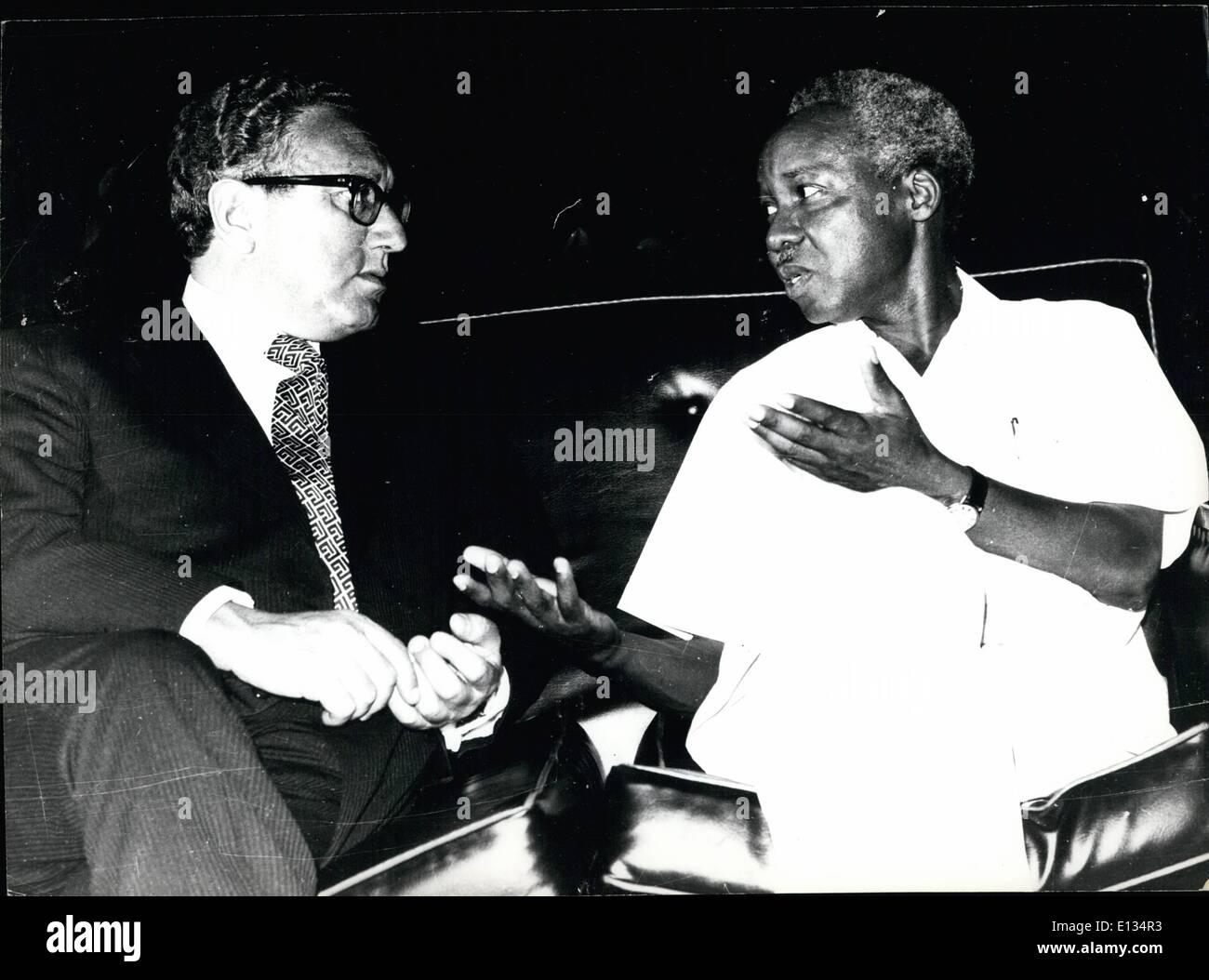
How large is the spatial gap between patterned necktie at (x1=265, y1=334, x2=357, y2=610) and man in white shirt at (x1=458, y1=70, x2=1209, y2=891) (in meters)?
0.26

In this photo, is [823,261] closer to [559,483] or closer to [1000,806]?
[559,483]

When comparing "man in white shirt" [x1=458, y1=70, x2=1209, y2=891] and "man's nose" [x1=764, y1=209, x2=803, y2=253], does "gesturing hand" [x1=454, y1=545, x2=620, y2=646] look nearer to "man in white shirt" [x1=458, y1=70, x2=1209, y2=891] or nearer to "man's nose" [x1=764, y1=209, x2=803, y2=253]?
"man in white shirt" [x1=458, y1=70, x2=1209, y2=891]

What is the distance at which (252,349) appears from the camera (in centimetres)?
238

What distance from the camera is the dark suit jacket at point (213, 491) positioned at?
2312mm

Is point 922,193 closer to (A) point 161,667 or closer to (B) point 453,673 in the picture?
(B) point 453,673

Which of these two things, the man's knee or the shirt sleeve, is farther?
the shirt sleeve

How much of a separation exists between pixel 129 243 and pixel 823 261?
146 cm

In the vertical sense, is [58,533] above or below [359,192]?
below

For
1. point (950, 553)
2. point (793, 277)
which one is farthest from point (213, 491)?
point (950, 553)

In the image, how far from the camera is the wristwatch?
7.73 ft

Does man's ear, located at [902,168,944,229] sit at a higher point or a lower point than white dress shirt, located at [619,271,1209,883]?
higher

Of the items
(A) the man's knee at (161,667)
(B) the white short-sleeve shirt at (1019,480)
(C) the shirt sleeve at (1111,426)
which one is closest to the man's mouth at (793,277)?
(B) the white short-sleeve shirt at (1019,480)

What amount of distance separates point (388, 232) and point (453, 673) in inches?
36.5

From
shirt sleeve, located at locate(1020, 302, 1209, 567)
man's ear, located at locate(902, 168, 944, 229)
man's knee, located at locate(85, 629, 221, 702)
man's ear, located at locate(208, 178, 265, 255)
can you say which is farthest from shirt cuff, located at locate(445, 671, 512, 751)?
man's ear, located at locate(902, 168, 944, 229)
